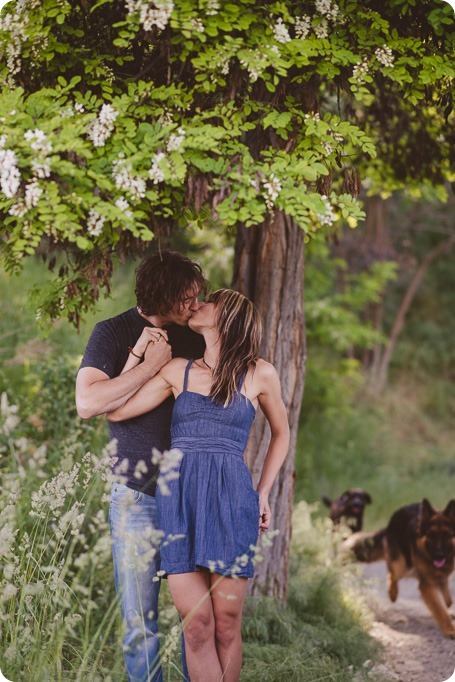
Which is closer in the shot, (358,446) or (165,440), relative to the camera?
(165,440)

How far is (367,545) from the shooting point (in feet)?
25.0

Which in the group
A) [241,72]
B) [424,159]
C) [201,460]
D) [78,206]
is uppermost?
[424,159]

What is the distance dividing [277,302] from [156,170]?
2.02m

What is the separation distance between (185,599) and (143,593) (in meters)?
0.29

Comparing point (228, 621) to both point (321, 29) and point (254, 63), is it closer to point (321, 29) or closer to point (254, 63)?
point (254, 63)

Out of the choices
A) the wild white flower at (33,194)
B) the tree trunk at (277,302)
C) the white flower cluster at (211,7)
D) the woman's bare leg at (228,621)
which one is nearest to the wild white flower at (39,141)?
the wild white flower at (33,194)

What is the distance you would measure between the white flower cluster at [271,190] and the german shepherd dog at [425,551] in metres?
3.80

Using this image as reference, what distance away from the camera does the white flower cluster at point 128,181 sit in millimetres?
3512

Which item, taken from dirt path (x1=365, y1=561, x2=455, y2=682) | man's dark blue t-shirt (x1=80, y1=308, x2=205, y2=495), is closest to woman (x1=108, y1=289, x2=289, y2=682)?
man's dark blue t-shirt (x1=80, y1=308, x2=205, y2=495)

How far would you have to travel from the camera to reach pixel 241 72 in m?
3.95

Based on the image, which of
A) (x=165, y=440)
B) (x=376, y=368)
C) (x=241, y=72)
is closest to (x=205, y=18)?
(x=241, y=72)

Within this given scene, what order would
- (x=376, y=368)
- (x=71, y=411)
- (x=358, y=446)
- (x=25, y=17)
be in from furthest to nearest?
1. (x=376, y=368)
2. (x=358, y=446)
3. (x=71, y=411)
4. (x=25, y=17)

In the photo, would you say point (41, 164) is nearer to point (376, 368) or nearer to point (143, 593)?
point (143, 593)

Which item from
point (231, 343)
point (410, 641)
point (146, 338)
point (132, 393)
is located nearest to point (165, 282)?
point (146, 338)
